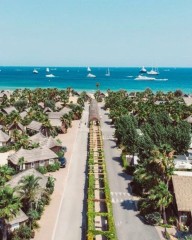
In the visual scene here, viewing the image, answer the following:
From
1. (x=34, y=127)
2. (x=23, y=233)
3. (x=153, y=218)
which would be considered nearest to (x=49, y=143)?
(x=34, y=127)


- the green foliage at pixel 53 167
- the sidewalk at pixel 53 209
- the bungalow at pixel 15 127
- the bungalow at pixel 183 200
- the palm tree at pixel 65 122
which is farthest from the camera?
the palm tree at pixel 65 122

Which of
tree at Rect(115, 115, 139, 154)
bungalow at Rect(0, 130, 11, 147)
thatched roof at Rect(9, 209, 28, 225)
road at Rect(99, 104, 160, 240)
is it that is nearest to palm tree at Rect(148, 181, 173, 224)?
road at Rect(99, 104, 160, 240)

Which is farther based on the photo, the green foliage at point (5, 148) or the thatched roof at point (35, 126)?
the thatched roof at point (35, 126)

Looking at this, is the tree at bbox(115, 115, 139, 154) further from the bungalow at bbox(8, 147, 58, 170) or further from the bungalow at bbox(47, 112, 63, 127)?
the bungalow at bbox(47, 112, 63, 127)

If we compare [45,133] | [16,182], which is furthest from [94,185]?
[45,133]

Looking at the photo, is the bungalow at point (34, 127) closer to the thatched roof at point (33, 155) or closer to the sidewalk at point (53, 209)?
the sidewalk at point (53, 209)

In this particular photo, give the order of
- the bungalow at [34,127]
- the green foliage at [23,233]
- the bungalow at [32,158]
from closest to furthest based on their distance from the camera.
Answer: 1. the green foliage at [23,233]
2. the bungalow at [32,158]
3. the bungalow at [34,127]

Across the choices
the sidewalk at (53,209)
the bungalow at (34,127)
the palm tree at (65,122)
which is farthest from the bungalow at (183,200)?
the palm tree at (65,122)
